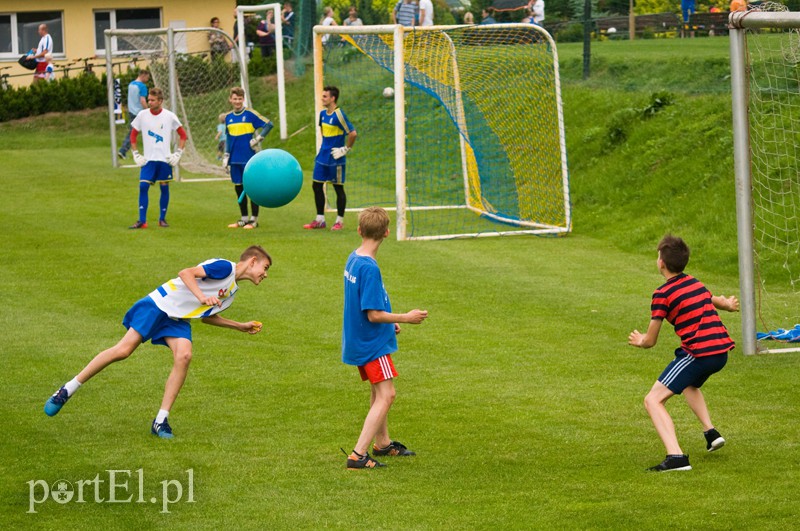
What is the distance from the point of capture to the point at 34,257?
1584 cm

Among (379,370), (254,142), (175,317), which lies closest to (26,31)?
(254,142)

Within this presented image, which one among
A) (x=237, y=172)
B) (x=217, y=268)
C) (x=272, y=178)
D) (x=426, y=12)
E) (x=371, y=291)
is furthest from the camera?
(x=426, y=12)

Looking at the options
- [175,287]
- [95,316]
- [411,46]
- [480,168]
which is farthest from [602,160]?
[175,287]

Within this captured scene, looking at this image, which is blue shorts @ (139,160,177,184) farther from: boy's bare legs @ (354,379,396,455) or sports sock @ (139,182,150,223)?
boy's bare legs @ (354,379,396,455)

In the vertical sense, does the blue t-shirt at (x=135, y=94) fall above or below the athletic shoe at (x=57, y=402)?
above

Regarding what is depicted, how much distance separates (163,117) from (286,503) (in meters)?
12.1

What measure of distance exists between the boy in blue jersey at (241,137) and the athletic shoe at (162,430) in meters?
9.87

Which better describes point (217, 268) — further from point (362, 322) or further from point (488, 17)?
point (488, 17)

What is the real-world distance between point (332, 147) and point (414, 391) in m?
8.98

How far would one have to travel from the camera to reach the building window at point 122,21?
39.1 m

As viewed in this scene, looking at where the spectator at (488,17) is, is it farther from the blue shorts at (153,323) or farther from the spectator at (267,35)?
the blue shorts at (153,323)

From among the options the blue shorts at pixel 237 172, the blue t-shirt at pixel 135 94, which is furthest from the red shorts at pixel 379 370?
the blue t-shirt at pixel 135 94

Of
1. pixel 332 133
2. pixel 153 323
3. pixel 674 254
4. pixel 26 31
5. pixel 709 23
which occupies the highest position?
pixel 26 31

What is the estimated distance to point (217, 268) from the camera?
312 inches
